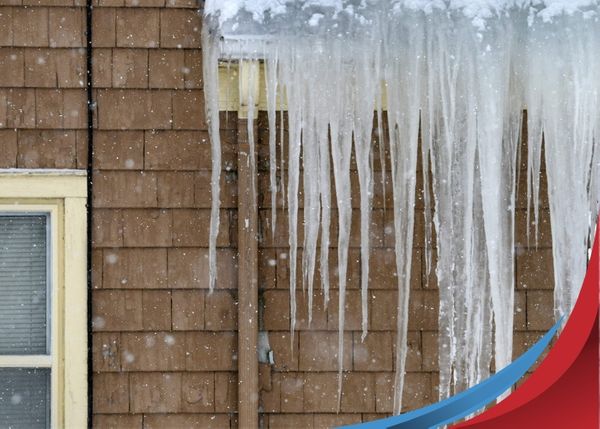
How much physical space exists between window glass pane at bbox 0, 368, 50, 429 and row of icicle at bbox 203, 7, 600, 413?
3.37 feet

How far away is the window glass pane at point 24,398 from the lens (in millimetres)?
3779

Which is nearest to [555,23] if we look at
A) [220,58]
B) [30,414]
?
[220,58]

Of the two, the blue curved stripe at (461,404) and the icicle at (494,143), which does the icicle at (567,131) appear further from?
the blue curved stripe at (461,404)

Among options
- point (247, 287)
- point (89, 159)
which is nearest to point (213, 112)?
Answer: point (89, 159)

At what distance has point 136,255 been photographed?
3.80 metres

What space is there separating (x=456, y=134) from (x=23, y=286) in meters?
2.00

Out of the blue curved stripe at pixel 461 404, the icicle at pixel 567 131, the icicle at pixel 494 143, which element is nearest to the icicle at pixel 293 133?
the icicle at pixel 494 143

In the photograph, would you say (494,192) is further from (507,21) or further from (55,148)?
(55,148)

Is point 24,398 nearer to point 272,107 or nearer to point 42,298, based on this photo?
point 42,298

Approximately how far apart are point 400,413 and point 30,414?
5.38 feet

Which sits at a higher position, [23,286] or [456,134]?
[456,134]

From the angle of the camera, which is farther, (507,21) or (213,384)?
(213,384)

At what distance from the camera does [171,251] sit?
3799 millimetres

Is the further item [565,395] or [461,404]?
[461,404]
